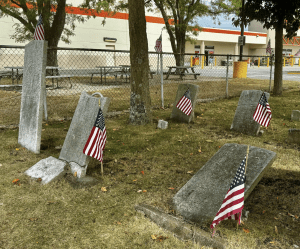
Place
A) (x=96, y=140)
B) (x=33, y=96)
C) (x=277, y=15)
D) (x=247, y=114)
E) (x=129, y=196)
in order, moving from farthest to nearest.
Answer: (x=277, y=15) < (x=247, y=114) < (x=33, y=96) < (x=96, y=140) < (x=129, y=196)

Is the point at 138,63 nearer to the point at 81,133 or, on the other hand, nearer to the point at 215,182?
the point at 81,133

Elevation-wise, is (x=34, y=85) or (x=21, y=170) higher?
(x=34, y=85)

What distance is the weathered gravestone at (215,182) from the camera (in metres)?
2.84

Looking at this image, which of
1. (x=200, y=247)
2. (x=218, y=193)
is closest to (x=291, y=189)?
(x=218, y=193)

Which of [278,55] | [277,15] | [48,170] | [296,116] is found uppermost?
[277,15]

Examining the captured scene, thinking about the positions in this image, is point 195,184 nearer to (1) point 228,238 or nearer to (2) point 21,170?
(1) point 228,238

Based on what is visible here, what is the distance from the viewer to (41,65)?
4523 mm

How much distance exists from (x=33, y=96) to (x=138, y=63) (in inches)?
93.0

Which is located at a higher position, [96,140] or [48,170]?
[96,140]

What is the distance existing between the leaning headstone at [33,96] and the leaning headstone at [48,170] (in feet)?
2.66

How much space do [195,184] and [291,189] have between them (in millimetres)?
1185

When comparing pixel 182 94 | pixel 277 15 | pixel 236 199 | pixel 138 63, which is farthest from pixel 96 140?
pixel 277 15

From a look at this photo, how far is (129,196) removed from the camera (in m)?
3.30

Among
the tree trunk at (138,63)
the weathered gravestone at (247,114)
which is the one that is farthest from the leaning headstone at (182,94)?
the weathered gravestone at (247,114)
